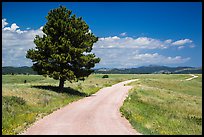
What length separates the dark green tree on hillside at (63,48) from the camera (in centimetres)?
3734

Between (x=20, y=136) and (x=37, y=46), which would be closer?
(x=20, y=136)

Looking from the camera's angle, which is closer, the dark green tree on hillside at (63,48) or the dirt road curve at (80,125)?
the dirt road curve at (80,125)

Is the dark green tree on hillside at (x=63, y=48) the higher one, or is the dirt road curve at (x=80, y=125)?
the dark green tree on hillside at (x=63, y=48)

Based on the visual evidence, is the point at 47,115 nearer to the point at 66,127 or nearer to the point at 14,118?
the point at 14,118

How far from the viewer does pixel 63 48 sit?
37406 millimetres

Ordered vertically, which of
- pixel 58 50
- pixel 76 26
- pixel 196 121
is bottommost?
pixel 196 121

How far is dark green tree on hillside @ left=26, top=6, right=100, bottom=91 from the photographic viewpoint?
123 ft

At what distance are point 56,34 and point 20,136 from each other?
24.0 m

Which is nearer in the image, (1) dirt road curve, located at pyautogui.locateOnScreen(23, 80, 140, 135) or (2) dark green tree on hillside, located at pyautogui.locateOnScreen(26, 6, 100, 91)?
(1) dirt road curve, located at pyautogui.locateOnScreen(23, 80, 140, 135)

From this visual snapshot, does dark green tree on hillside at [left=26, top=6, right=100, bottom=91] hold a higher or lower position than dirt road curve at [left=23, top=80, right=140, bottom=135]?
higher

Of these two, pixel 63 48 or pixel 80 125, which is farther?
pixel 63 48

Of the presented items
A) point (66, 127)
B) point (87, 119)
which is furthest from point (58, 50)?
point (66, 127)

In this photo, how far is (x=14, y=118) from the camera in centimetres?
2041

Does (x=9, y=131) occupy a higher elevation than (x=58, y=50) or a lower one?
lower
